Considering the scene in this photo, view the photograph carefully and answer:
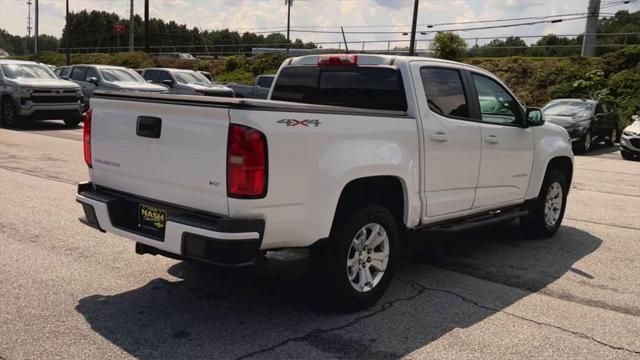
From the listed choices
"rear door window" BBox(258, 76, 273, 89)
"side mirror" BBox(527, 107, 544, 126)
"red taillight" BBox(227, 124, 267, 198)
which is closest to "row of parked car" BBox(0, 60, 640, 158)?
"rear door window" BBox(258, 76, 273, 89)

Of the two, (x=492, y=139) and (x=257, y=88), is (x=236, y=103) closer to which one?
(x=492, y=139)

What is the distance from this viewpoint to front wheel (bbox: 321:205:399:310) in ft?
13.8

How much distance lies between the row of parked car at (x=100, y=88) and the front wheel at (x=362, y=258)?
497 inches

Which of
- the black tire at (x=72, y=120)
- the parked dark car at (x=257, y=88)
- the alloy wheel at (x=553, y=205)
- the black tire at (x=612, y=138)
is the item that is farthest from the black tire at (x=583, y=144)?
the black tire at (x=72, y=120)

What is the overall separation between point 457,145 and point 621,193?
7.06 meters

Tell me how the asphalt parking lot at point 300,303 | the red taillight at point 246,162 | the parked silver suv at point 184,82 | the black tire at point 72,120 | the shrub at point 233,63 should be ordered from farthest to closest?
the shrub at point 233,63
the parked silver suv at point 184,82
the black tire at point 72,120
the asphalt parking lot at point 300,303
the red taillight at point 246,162

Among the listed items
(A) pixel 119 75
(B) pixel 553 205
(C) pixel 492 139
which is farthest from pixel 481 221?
(A) pixel 119 75

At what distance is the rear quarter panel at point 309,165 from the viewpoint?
3.66 m

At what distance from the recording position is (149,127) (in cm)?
409

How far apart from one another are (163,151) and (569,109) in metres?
18.4

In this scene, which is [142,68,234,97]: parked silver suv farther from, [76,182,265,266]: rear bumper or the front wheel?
[76,182,265,266]: rear bumper

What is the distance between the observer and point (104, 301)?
14.5 ft

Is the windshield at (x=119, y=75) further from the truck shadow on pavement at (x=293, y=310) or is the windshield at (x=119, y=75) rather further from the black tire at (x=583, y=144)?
the truck shadow on pavement at (x=293, y=310)

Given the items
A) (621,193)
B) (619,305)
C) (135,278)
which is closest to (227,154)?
(135,278)
